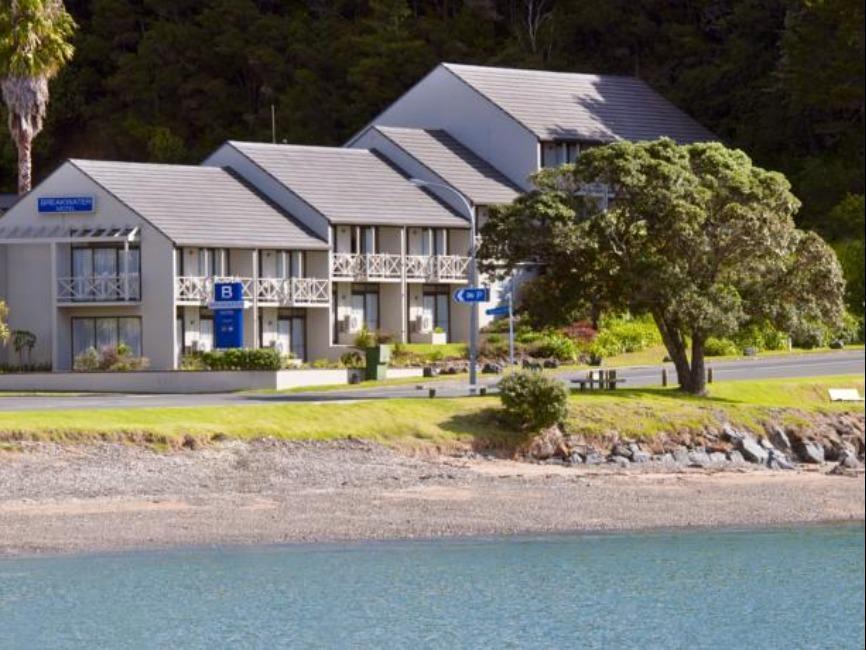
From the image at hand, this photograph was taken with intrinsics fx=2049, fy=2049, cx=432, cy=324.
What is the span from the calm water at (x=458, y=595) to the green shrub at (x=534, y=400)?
1101 centimetres

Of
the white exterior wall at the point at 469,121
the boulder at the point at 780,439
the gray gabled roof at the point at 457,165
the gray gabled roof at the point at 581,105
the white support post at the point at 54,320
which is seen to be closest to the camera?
the boulder at the point at 780,439

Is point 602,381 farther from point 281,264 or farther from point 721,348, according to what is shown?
point 281,264

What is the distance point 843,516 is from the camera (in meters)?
52.7

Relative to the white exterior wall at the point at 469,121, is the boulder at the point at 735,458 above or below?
below

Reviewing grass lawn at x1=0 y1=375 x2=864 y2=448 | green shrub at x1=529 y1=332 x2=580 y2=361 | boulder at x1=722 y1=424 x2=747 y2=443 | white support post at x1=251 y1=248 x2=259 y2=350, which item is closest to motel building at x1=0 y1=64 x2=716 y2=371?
white support post at x1=251 y1=248 x2=259 y2=350

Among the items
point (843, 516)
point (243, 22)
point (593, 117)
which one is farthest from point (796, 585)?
point (243, 22)

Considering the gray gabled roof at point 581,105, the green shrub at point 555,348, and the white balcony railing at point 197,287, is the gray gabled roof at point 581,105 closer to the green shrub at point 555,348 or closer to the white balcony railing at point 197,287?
the green shrub at point 555,348

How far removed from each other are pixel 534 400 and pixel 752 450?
7.27 meters

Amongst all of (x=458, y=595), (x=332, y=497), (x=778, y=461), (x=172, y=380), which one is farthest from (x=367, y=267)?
(x=458, y=595)

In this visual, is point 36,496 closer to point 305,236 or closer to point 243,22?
point 305,236

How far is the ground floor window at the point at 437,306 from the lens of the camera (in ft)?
293

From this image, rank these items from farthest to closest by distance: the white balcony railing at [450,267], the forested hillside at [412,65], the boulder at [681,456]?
the forested hillside at [412,65]
the white balcony railing at [450,267]
the boulder at [681,456]

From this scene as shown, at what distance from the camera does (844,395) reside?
69625 mm

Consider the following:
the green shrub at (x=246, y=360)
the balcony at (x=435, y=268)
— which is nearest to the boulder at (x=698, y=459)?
the green shrub at (x=246, y=360)
